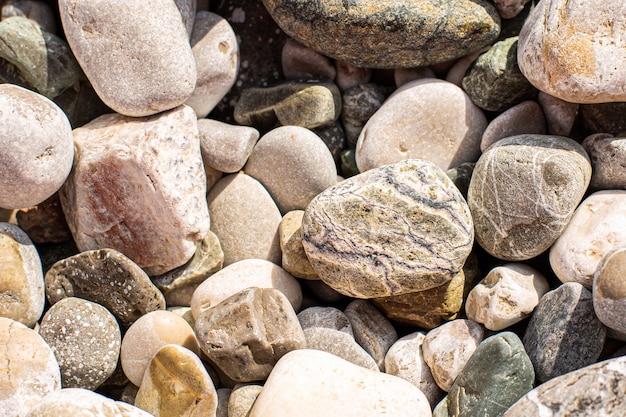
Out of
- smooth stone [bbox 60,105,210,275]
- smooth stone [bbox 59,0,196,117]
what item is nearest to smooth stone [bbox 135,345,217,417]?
smooth stone [bbox 60,105,210,275]

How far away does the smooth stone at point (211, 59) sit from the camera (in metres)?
3.07

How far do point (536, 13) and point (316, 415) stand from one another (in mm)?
1881

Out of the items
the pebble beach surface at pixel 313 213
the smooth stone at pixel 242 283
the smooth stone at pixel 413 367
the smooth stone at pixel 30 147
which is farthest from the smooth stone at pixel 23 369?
the smooth stone at pixel 413 367

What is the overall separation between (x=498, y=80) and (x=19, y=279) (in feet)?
7.40

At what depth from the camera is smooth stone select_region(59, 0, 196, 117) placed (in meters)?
2.69

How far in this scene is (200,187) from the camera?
9.53 ft

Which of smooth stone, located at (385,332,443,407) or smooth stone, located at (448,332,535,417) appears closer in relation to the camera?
smooth stone, located at (448,332,535,417)

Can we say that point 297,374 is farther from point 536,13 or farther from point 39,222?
point 536,13

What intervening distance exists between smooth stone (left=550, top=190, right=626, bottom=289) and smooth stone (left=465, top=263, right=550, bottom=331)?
126mm

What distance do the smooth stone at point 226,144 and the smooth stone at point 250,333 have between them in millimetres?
677

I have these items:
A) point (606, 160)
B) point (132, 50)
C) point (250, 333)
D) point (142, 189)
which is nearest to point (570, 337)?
point (606, 160)

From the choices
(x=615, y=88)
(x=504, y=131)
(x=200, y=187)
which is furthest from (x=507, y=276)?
(x=200, y=187)

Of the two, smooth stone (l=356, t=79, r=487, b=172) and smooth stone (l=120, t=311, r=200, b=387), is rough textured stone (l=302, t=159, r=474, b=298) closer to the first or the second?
smooth stone (l=356, t=79, r=487, b=172)

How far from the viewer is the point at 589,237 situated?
259 centimetres
